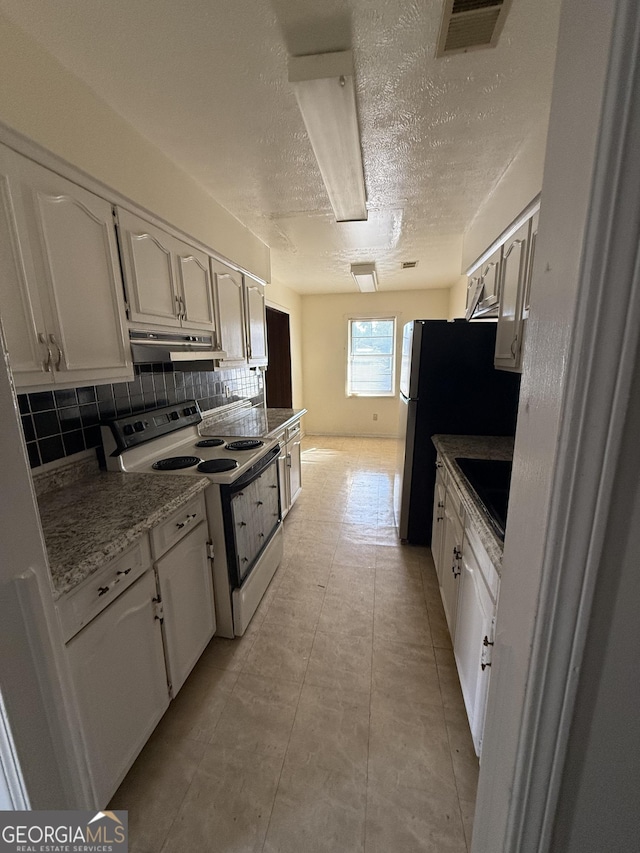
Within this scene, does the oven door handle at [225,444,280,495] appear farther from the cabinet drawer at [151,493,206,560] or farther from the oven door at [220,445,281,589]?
the cabinet drawer at [151,493,206,560]

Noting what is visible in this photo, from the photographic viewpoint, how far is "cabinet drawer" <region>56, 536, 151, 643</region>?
3.04 ft

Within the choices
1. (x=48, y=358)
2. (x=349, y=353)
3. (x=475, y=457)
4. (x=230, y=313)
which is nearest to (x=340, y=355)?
(x=349, y=353)

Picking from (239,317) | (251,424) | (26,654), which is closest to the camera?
(26,654)

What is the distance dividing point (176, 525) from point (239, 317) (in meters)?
1.80

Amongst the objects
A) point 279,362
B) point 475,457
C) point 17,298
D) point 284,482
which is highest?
point 17,298

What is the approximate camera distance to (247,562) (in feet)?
6.30

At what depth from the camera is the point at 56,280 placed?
121 centimetres

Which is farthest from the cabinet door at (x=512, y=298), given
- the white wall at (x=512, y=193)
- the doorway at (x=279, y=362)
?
the doorway at (x=279, y=362)

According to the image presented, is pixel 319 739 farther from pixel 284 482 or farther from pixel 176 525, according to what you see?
pixel 284 482

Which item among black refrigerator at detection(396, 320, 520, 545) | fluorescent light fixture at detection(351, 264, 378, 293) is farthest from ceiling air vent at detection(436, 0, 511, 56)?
fluorescent light fixture at detection(351, 264, 378, 293)

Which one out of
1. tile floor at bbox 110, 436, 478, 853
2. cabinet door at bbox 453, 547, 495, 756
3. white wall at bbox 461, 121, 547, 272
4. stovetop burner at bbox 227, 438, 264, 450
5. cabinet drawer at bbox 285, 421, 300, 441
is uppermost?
white wall at bbox 461, 121, 547, 272

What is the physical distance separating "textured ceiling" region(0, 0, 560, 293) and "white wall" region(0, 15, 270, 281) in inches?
2.0

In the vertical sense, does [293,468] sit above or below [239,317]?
below

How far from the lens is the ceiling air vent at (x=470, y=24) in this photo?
37.7 inches
